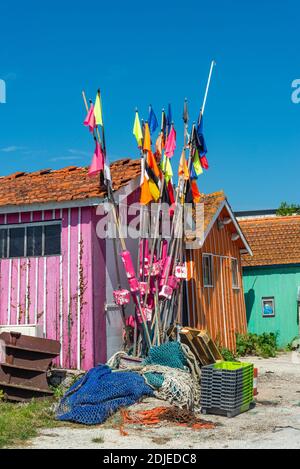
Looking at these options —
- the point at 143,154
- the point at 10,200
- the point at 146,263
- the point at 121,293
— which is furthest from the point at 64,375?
the point at 143,154

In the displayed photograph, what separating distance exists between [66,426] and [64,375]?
253cm

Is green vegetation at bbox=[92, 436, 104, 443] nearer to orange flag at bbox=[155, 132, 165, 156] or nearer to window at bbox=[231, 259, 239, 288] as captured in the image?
orange flag at bbox=[155, 132, 165, 156]

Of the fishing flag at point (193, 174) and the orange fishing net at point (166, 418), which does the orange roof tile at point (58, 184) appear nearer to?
the fishing flag at point (193, 174)

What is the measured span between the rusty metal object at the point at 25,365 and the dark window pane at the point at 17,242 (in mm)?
2373

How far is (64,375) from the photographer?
10859mm

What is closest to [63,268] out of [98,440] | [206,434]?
[98,440]

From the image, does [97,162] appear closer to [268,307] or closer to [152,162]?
[152,162]

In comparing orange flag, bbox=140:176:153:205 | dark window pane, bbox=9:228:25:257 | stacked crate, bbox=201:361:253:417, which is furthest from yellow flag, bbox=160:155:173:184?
stacked crate, bbox=201:361:253:417

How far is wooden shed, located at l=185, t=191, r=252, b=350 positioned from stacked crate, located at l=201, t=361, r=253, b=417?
5738 millimetres

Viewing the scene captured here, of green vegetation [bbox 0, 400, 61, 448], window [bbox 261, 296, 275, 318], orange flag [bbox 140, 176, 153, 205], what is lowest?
green vegetation [bbox 0, 400, 61, 448]

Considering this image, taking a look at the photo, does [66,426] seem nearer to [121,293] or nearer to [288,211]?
[121,293]

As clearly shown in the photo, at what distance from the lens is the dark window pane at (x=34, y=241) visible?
39.2 feet

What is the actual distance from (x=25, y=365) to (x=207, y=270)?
757cm

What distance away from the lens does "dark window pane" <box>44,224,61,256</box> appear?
1182cm
